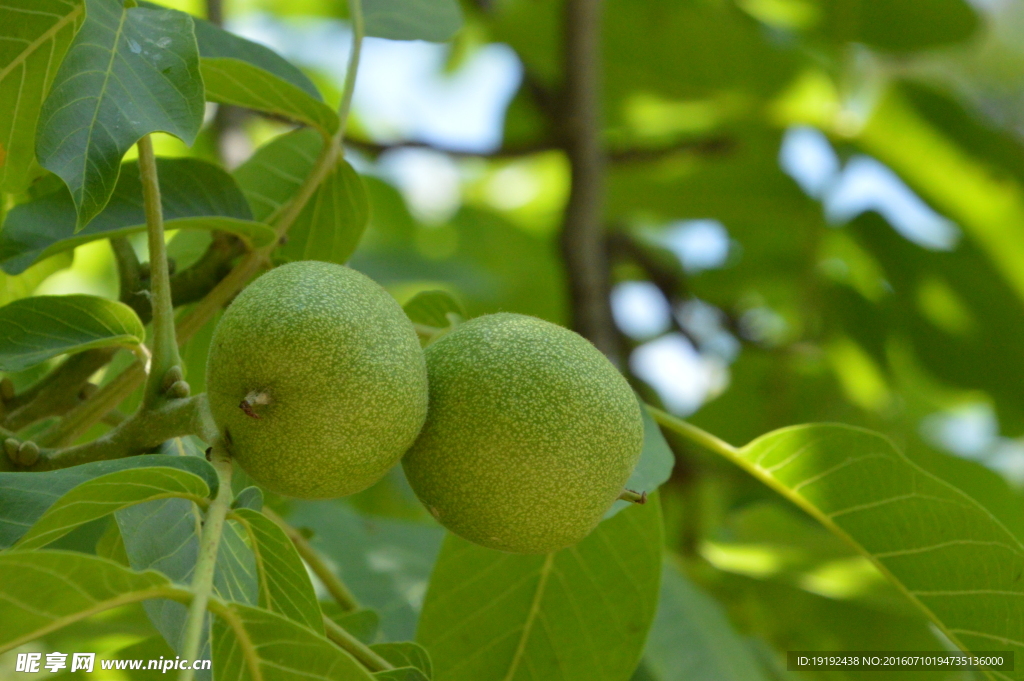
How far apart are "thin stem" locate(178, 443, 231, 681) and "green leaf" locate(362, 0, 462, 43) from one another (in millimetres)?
814

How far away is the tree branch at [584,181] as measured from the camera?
98.8 inches

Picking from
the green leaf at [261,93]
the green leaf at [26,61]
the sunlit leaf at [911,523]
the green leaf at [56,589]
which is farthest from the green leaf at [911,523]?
the green leaf at [26,61]

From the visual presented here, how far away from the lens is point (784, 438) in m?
1.38

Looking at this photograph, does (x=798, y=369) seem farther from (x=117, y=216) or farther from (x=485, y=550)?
(x=117, y=216)

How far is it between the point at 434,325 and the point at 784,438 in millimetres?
517

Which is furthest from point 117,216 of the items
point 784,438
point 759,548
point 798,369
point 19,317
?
point 798,369

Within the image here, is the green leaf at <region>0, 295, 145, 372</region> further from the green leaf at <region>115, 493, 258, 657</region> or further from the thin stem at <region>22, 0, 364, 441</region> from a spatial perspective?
the green leaf at <region>115, 493, 258, 657</region>

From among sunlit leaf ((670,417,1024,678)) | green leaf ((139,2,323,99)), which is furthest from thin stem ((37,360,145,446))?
sunlit leaf ((670,417,1024,678))

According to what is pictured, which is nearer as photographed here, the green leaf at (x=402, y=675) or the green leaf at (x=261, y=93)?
the green leaf at (x=402, y=675)

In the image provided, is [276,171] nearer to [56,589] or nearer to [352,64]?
[352,64]

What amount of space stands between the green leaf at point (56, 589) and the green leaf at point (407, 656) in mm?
383

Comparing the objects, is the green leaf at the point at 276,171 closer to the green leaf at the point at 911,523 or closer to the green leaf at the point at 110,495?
the green leaf at the point at 110,495

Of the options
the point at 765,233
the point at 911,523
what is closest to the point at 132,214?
the point at 911,523

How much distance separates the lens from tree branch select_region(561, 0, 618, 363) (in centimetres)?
251
